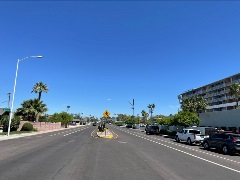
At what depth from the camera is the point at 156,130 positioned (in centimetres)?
5550

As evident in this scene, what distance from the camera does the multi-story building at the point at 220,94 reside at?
4052 inches

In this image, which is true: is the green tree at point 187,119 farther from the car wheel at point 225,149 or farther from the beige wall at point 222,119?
the car wheel at point 225,149

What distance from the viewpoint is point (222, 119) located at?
1859 inches

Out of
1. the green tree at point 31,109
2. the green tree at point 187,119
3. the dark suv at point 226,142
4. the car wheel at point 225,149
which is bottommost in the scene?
the car wheel at point 225,149

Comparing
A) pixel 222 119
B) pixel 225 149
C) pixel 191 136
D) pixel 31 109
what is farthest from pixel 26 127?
pixel 225 149

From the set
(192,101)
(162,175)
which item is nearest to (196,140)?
(162,175)

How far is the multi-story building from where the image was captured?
103 m

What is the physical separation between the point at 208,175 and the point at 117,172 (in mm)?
3741

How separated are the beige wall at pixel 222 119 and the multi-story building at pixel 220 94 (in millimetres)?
50340

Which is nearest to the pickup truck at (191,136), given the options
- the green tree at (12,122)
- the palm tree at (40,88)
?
the green tree at (12,122)

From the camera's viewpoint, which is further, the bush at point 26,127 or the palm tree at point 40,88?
the palm tree at point 40,88

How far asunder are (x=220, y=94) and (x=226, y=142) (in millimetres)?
94681

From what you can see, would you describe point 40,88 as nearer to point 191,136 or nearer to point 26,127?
point 26,127

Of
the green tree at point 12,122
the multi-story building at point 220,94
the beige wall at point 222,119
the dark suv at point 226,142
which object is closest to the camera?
the dark suv at point 226,142
